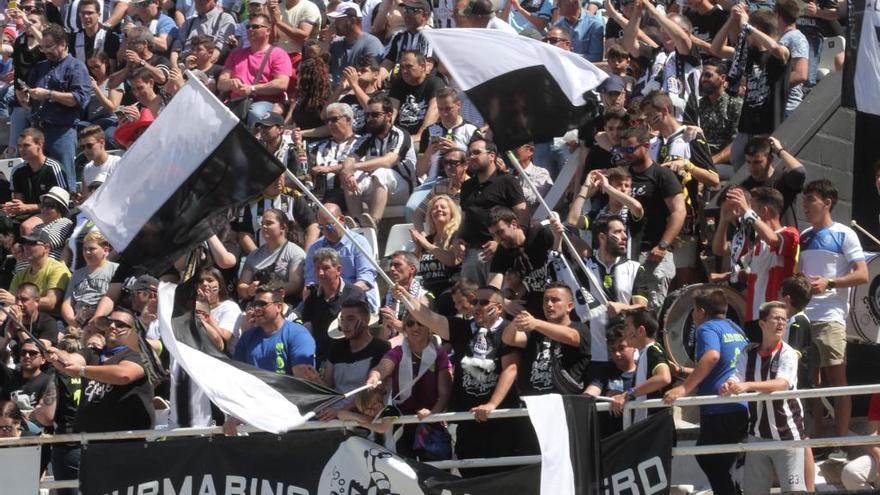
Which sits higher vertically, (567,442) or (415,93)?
(567,442)

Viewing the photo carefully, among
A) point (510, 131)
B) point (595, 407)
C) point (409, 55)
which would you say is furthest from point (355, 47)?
point (595, 407)

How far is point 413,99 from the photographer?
642 inches

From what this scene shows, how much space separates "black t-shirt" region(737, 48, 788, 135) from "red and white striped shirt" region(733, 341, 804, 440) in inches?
155

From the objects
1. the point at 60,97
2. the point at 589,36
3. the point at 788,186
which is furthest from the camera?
the point at 60,97

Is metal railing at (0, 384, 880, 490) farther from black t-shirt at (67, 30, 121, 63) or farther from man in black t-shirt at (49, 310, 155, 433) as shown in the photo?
black t-shirt at (67, 30, 121, 63)

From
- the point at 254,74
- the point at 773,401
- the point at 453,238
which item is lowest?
the point at 254,74

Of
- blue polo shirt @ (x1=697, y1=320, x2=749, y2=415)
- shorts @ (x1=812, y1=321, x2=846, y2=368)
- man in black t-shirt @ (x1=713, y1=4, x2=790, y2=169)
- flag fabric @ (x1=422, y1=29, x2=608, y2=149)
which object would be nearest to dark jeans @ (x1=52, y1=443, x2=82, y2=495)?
flag fabric @ (x1=422, y1=29, x2=608, y2=149)

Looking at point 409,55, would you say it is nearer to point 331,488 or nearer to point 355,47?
point 355,47

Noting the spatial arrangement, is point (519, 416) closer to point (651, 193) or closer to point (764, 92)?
point (651, 193)

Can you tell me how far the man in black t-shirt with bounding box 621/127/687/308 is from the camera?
13.4m

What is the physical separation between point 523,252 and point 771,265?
1710 millimetres

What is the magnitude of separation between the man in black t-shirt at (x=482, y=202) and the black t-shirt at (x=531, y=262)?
0.35m

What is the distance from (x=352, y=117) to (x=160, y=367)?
4.06m

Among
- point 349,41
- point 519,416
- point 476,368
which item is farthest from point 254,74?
point 519,416
